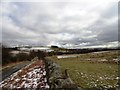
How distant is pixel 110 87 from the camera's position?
27.8ft

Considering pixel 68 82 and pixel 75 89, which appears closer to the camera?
pixel 75 89

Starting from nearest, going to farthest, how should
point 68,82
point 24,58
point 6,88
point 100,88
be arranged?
point 68,82, point 100,88, point 6,88, point 24,58

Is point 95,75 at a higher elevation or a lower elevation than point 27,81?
higher

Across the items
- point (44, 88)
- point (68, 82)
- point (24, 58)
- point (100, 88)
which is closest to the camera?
point (68, 82)

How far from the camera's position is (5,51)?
176ft

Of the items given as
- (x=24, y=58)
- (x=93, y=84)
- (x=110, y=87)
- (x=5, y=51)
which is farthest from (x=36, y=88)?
(x=24, y=58)

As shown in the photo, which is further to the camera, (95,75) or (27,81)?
(27,81)

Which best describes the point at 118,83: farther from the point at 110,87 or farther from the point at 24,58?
the point at 24,58

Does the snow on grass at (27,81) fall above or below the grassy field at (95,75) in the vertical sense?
below

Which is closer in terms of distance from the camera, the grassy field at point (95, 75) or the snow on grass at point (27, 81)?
the grassy field at point (95, 75)

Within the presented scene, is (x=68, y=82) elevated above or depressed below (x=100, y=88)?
above

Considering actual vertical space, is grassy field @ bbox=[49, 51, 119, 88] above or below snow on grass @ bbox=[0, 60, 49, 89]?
above

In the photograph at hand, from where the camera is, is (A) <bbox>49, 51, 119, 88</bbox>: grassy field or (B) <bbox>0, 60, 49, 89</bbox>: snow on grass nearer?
(A) <bbox>49, 51, 119, 88</bbox>: grassy field

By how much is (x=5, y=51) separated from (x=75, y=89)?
50989 millimetres
